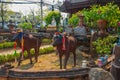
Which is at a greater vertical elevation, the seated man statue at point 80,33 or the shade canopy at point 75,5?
the shade canopy at point 75,5

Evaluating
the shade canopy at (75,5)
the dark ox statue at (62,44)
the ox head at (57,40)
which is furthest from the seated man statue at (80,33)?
the shade canopy at (75,5)

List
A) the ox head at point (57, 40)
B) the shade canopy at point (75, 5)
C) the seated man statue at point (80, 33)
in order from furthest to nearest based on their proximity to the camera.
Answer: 1. the shade canopy at point (75, 5)
2. the seated man statue at point (80, 33)
3. the ox head at point (57, 40)

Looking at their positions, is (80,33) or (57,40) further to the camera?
(80,33)

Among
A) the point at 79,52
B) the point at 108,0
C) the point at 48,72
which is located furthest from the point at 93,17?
the point at 48,72

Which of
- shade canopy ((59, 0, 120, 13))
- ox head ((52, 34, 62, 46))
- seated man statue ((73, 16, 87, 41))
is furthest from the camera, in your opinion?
shade canopy ((59, 0, 120, 13))

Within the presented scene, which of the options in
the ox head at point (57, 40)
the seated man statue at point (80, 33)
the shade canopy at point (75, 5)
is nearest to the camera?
the ox head at point (57, 40)

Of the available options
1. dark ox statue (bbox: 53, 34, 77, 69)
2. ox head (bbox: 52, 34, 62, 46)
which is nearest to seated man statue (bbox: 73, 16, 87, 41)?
dark ox statue (bbox: 53, 34, 77, 69)

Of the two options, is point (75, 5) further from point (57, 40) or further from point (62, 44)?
point (57, 40)

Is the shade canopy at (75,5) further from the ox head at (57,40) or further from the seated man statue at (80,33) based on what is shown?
the ox head at (57,40)

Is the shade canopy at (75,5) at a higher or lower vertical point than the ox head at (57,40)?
higher

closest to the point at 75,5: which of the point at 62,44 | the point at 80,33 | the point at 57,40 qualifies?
the point at 80,33

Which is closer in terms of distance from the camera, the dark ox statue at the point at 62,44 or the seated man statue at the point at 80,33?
the dark ox statue at the point at 62,44

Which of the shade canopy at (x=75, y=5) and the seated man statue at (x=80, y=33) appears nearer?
the seated man statue at (x=80, y=33)

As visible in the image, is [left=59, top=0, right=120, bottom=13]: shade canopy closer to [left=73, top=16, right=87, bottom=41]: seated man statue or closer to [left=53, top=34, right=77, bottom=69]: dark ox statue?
[left=73, top=16, right=87, bottom=41]: seated man statue
